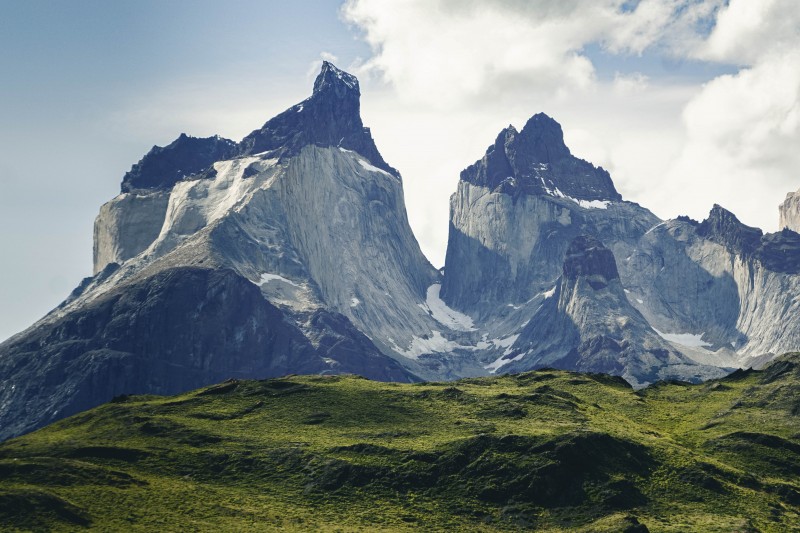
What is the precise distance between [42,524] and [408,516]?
59.7 metres

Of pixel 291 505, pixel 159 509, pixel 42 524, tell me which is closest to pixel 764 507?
pixel 291 505

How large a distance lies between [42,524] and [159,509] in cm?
1988

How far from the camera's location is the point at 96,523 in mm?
176750

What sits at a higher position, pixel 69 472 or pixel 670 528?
pixel 69 472

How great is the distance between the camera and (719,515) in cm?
19538

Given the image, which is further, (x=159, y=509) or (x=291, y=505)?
(x=291, y=505)

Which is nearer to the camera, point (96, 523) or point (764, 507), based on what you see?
point (96, 523)

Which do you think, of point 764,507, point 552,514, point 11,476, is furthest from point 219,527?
point 764,507

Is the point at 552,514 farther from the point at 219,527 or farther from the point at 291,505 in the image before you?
the point at 219,527

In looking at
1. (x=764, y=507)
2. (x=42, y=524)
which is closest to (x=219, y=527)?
(x=42, y=524)

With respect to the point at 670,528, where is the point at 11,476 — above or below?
above

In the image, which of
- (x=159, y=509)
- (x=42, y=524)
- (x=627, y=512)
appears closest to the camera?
(x=42, y=524)

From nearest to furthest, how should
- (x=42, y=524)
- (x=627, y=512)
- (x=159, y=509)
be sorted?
(x=42, y=524)
(x=159, y=509)
(x=627, y=512)

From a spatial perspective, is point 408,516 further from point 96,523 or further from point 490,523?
point 96,523
